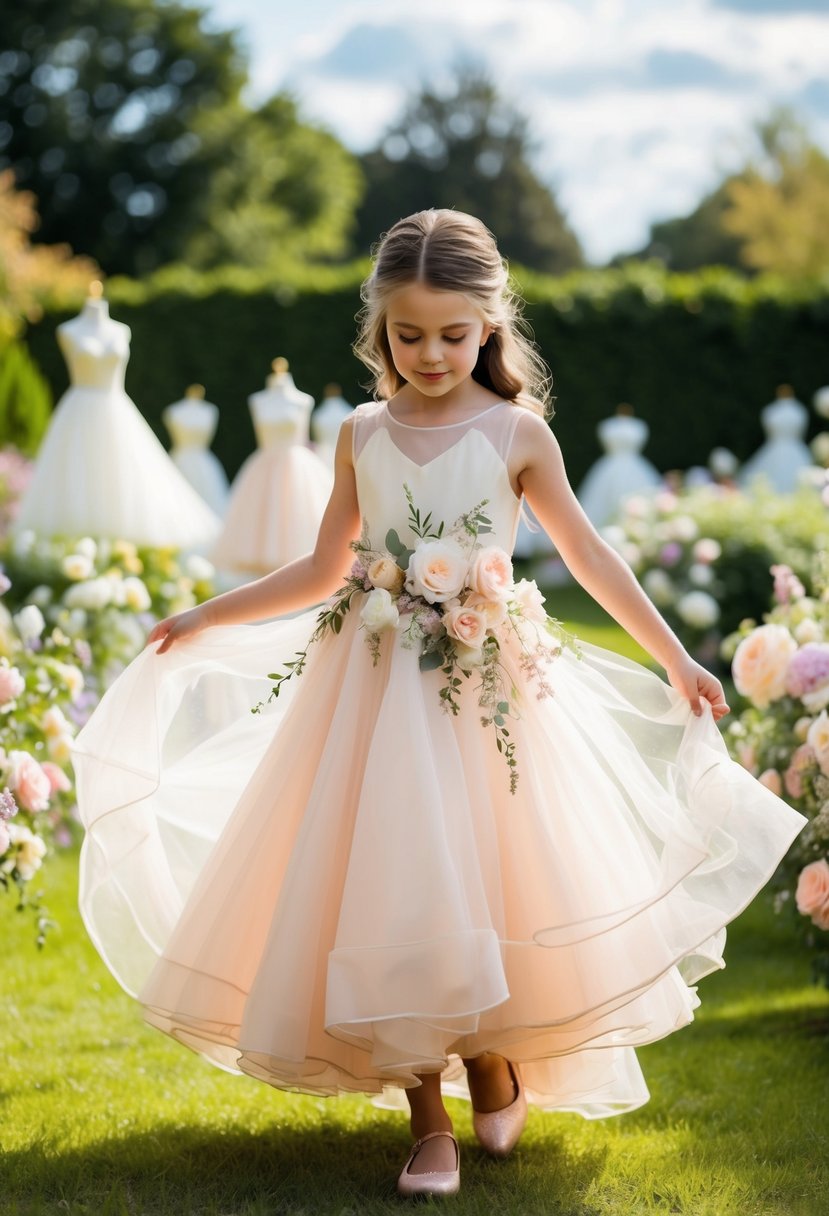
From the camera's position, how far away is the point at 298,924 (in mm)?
2281

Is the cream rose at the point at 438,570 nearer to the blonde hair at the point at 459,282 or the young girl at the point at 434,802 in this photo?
the young girl at the point at 434,802

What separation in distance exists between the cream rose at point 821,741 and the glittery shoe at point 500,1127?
3.27 feet

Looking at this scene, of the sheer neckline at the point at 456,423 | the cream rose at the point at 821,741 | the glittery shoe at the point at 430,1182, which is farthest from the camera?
the cream rose at the point at 821,741

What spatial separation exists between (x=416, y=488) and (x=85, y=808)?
87 cm

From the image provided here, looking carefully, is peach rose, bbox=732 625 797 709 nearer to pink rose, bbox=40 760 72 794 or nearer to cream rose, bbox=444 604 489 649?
cream rose, bbox=444 604 489 649

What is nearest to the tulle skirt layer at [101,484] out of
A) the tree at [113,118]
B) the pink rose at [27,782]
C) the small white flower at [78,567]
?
the small white flower at [78,567]

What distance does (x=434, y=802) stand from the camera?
7.36 ft

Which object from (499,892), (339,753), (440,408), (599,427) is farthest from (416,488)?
(599,427)

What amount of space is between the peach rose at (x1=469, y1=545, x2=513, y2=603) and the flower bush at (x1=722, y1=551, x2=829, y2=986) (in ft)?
3.34

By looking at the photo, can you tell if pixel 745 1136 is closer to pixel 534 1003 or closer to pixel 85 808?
pixel 534 1003

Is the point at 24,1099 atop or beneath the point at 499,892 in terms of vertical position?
beneath

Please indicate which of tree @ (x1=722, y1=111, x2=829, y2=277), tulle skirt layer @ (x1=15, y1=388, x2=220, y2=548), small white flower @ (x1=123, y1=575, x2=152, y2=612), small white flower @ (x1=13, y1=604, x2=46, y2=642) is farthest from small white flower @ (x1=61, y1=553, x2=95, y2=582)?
tree @ (x1=722, y1=111, x2=829, y2=277)

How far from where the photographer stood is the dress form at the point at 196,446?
32.9 feet

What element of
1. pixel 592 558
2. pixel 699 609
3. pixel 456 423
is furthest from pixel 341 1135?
pixel 699 609
